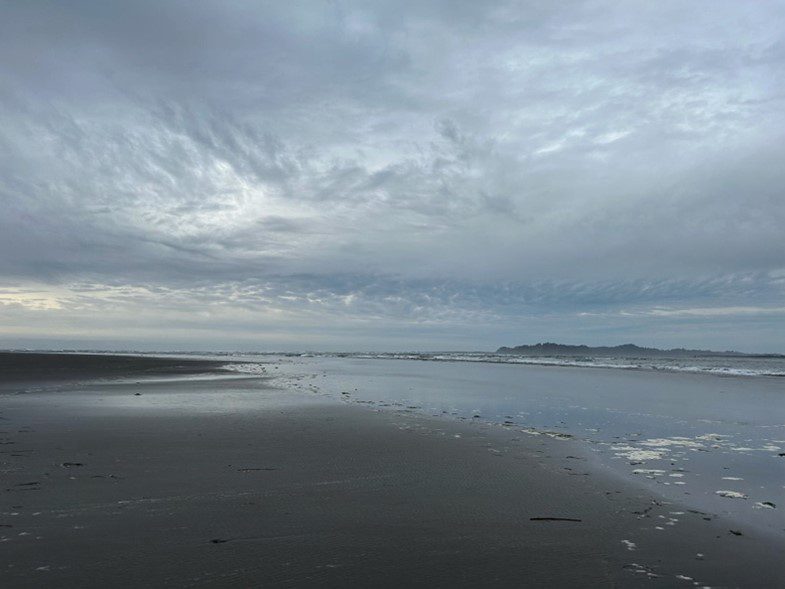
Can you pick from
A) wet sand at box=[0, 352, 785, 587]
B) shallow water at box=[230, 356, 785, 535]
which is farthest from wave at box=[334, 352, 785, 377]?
wet sand at box=[0, 352, 785, 587]

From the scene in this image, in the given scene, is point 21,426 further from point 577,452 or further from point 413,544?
point 577,452

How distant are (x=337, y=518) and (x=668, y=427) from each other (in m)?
12.3

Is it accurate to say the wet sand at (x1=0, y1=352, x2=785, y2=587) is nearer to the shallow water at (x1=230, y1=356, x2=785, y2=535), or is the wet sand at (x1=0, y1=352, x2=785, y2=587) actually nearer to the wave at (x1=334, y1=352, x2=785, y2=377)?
the shallow water at (x1=230, y1=356, x2=785, y2=535)

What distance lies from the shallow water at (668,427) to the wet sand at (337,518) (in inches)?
38.0

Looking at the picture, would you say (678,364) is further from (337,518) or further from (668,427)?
(337,518)

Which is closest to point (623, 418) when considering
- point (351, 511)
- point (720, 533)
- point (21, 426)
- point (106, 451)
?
point (720, 533)

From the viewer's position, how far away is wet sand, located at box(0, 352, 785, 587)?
5.27m

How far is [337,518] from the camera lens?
688 centimetres

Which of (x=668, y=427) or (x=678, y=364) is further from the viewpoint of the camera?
(x=678, y=364)

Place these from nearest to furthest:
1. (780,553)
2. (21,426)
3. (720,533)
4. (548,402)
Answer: (780,553) < (720,533) < (21,426) < (548,402)

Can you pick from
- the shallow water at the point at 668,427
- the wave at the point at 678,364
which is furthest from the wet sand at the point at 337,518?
the wave at the point at 678,364

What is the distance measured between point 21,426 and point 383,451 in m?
9.59

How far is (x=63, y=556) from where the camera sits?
17.7 ft

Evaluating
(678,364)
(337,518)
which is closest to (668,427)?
(337,518)
